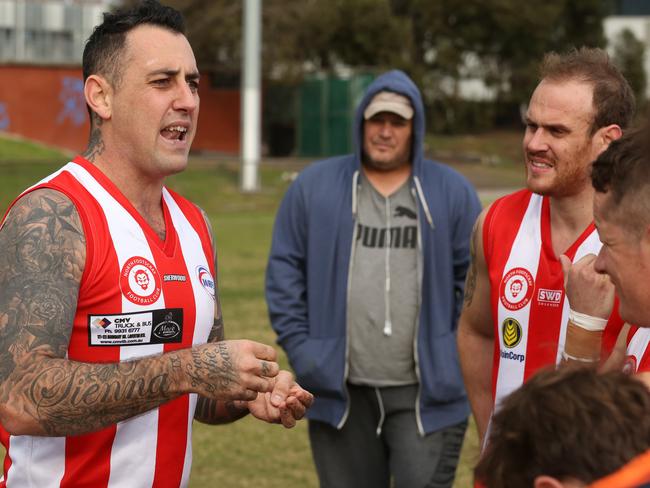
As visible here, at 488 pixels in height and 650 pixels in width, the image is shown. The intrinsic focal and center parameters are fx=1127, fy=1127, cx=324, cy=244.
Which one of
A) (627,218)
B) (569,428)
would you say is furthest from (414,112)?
(569,428)

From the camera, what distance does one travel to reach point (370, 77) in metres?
33.7

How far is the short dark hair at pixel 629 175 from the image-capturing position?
2.62 metres

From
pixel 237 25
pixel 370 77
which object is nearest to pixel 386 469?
pixel 370 77

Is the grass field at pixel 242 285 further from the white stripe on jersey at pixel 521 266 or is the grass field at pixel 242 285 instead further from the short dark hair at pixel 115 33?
the short dark hair at pixel 115 33

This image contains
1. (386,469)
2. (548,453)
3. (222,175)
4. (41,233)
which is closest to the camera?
(548,453)

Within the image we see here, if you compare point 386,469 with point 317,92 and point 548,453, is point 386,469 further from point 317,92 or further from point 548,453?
point 317,92

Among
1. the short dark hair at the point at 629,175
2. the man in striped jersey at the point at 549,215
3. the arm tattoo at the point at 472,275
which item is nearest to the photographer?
the short dark hair at the point at 629,175

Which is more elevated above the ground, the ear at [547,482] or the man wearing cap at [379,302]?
the ear at [547,482]

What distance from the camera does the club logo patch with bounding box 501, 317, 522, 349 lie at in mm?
4215

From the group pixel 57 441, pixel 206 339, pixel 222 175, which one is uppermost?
pixel 206 339

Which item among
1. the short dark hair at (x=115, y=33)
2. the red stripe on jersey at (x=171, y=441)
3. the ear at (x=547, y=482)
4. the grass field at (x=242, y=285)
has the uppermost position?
the short dark hair at (x=115, y=33)

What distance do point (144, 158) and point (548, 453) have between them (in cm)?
202

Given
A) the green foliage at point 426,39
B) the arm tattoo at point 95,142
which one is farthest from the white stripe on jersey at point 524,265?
the green foliage at point 426,39

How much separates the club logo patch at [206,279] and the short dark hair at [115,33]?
2.21 feet
